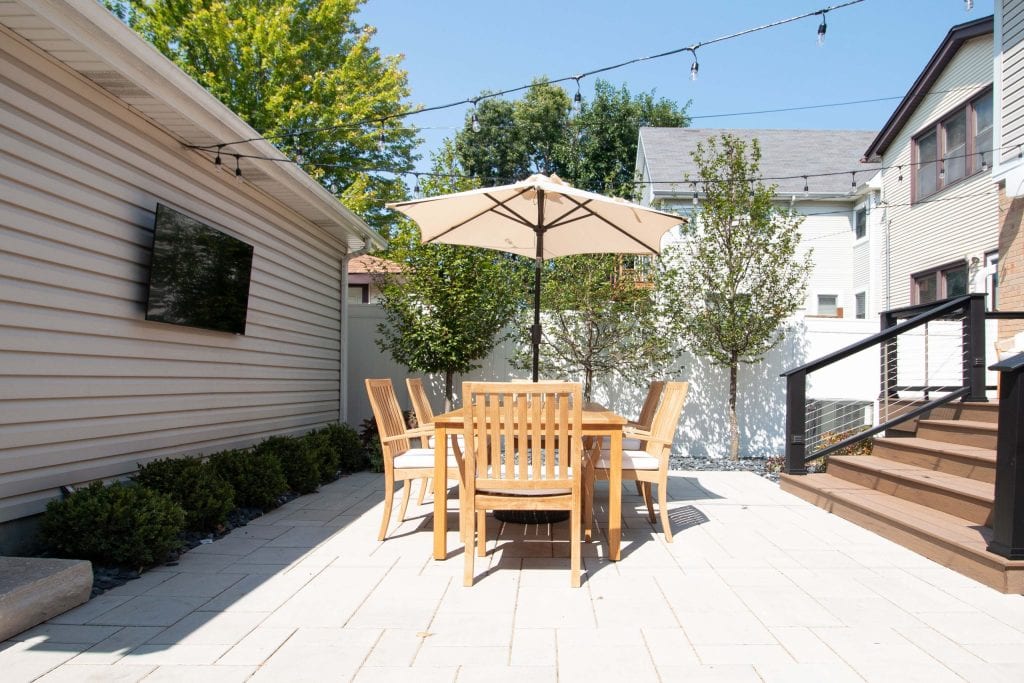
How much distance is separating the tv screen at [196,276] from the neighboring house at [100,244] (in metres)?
0.12

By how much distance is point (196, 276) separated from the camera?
4.73 meters

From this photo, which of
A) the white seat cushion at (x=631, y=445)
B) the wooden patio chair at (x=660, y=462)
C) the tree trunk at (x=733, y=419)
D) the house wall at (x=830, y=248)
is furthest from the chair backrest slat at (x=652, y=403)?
the house wall at (x=830, y=248)

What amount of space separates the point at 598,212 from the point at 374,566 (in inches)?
115

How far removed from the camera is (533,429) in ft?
10.8

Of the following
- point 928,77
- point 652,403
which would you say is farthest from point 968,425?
point 928,77

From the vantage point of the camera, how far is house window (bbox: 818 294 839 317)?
45.0ft

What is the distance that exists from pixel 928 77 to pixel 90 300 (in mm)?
11539

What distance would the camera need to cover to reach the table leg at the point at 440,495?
3713 mm

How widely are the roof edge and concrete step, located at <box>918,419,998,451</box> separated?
587 cm

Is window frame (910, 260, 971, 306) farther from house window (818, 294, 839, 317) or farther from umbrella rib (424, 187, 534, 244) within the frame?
umbrella rib (424, 187, 534, 244)

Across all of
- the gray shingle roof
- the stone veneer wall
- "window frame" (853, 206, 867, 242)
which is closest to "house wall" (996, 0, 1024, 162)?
the stone veneer wall

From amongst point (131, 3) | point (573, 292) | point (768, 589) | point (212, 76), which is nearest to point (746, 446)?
point (573, 292)

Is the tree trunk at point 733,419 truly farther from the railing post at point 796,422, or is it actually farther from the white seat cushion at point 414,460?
the white seat cushion at point 414,460

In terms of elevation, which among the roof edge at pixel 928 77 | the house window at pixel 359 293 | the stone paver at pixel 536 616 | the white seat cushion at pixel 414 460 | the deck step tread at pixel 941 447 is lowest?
the stone paver at pixel 536 616
